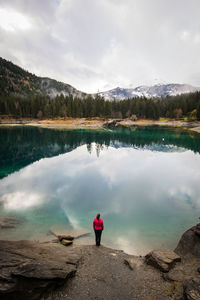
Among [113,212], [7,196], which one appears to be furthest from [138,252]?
[7,196]

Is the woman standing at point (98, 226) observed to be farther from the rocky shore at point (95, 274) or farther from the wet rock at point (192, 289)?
the wet rock at point (192, 289)

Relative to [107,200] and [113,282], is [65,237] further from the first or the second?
[107,200]

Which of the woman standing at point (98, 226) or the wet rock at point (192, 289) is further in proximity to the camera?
the woman standing at point (98, 226)

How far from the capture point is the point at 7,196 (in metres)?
17.9

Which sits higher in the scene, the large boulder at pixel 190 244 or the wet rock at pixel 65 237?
the large boulder at pixel 190 244

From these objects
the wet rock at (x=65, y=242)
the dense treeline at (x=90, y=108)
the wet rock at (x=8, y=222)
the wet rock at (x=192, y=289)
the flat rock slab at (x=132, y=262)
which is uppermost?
the dense treeline at (x=90, y=108)

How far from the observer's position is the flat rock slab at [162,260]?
8.17 metres

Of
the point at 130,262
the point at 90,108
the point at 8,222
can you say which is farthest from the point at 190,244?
the point at 90,108

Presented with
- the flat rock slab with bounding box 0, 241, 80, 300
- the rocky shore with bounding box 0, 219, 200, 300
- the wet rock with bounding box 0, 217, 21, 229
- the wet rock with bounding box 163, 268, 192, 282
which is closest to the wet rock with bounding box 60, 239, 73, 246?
the rocky shore with bounding box 0, 219, 200, 300

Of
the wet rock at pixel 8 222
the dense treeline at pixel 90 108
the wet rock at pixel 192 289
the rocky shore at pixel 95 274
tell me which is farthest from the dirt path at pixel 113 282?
the dense treeline at pixel 90 108

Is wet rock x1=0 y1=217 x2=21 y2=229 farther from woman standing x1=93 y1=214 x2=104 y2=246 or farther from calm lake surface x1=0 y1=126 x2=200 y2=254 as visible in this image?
woman standing x1=93 y1=214 x2=104 y2=246

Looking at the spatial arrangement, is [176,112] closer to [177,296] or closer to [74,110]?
[74,110]

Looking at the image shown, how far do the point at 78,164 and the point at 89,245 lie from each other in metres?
22.2

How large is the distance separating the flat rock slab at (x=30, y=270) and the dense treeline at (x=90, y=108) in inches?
4983
